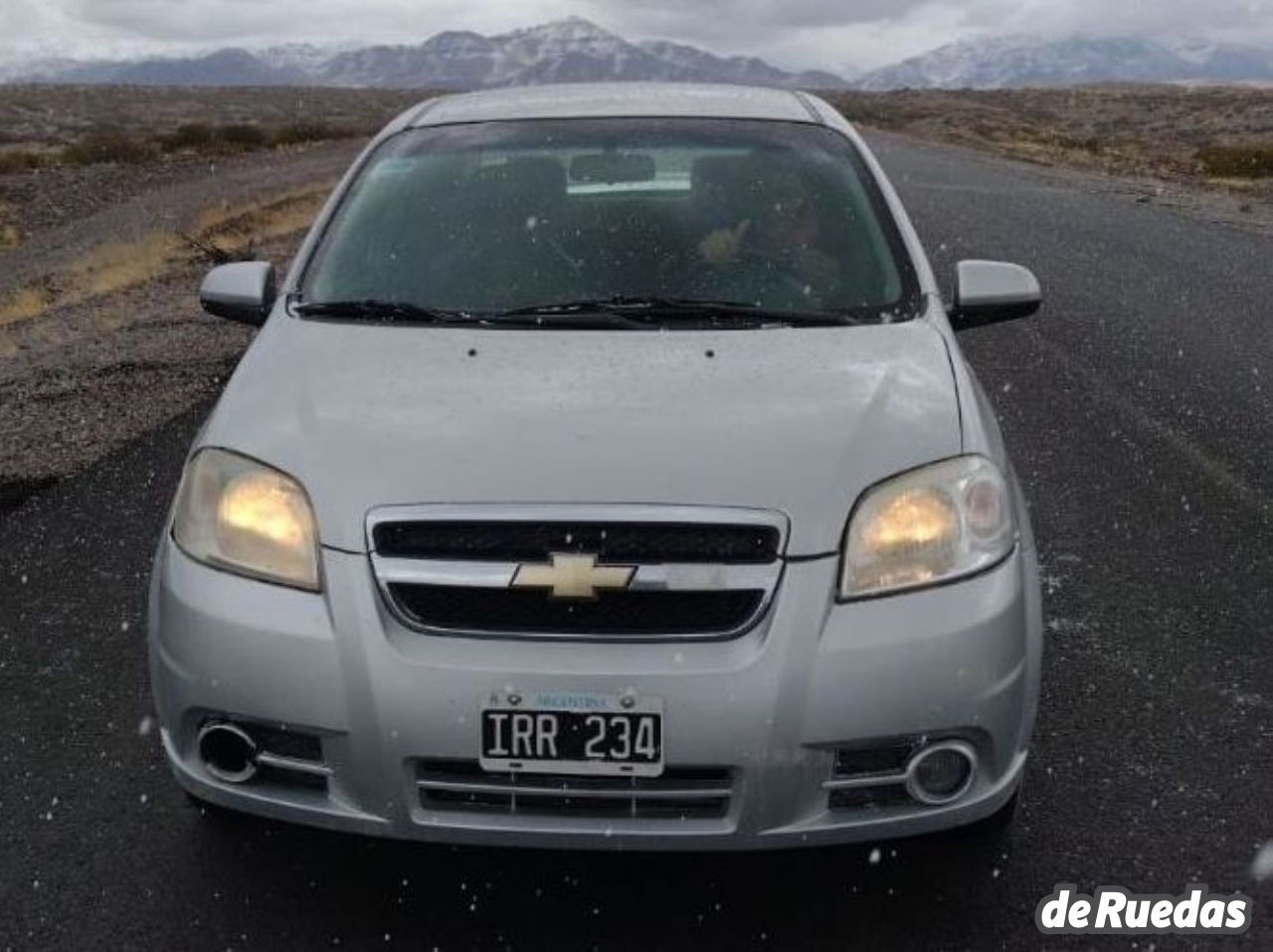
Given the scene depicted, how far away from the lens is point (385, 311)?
3633 mm

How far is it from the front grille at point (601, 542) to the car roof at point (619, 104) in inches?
87.7

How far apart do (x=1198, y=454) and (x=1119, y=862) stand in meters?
3.86

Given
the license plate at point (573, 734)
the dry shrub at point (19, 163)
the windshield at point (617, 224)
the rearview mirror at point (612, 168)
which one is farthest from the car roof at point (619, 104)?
the dry shrub at point (19, 163)

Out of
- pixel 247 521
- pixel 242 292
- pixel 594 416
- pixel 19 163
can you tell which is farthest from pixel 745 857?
pixel 19 163

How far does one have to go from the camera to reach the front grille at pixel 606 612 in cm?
255

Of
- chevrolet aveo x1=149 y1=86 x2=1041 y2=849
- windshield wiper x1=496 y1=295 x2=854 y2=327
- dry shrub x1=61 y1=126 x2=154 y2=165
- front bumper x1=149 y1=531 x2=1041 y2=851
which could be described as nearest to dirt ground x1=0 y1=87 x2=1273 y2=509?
dry shrub x1=61 y1=126 x2=154 y2=165

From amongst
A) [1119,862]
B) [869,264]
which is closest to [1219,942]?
[1119,862]

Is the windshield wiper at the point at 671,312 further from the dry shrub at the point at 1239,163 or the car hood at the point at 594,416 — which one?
the dry shrub at the point at 1239,163

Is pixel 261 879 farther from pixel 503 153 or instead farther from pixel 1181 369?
pixel 1181 369

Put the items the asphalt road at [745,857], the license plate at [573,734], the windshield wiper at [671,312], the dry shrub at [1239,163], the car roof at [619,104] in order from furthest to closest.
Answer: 1. the dry shrub at [1239,163]
2. the car roof at [619,104]
3. the windshield wiper at [671,312]
4. the asphalt road at [745,857]
5. the license plate at [573,734]

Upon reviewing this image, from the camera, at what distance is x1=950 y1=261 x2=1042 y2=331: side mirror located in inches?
155

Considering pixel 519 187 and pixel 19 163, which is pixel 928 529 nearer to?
pixel 519 187

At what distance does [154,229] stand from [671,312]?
20093 mm

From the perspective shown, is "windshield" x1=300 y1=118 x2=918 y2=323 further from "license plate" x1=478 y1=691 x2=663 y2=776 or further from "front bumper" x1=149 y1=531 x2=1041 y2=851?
"license plate" x1=478 y1=691 x2=663 y2=776
